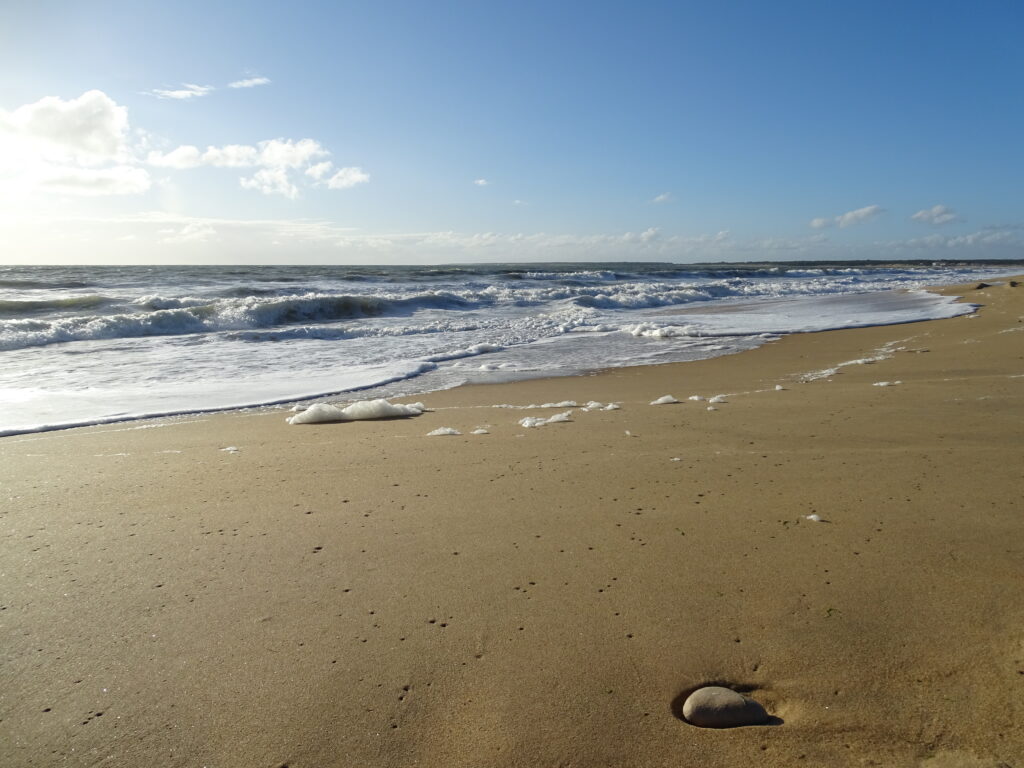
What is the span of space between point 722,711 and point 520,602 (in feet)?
2.69

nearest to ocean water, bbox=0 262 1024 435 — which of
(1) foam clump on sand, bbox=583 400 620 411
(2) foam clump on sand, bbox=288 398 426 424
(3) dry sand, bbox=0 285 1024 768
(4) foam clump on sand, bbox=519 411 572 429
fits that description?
(2) foam clump on sand, bbox=288 398 426 424

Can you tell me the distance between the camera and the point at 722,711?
69.5 inches

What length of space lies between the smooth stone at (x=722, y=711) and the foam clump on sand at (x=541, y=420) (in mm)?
3503

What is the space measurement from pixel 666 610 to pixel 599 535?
672 millimetres

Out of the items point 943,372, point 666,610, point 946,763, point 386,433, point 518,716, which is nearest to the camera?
point 946,763

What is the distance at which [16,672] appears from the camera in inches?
79.1

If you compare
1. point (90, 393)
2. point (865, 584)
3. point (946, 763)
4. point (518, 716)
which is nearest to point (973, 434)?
point (865, 584)

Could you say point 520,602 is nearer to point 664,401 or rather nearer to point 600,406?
point 600,406

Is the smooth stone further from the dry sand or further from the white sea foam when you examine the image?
the white sea foam

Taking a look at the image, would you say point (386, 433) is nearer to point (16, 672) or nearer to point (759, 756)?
point (16, 672)

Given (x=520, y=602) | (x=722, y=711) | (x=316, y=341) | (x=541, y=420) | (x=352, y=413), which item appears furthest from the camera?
(x=316, y=341)

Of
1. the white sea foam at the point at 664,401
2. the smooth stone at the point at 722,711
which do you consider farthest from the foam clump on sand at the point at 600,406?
the smooth stone at the point at 722,711

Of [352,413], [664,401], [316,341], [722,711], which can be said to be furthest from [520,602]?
[316,341]

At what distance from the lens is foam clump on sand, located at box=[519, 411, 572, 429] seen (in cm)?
533
